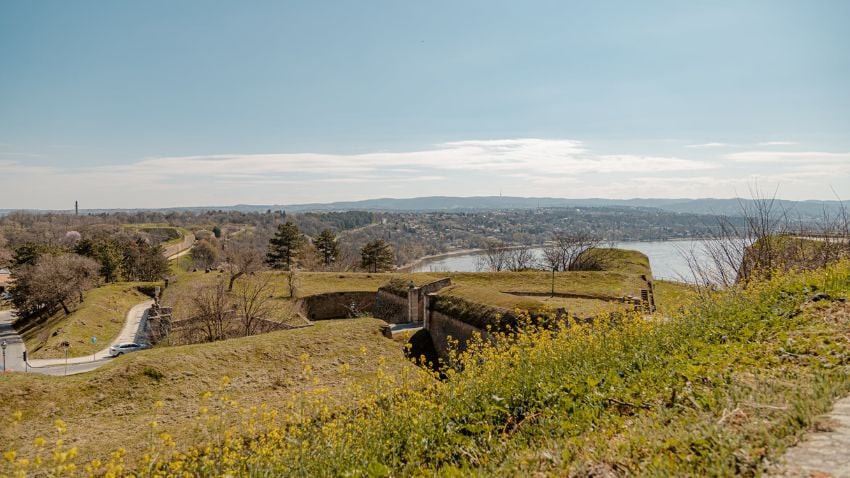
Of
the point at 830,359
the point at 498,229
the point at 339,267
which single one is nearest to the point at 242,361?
the point at 830,359

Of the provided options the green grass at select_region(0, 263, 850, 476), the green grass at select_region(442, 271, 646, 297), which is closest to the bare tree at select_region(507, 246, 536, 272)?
the green grass at select_region(442, 271, 646, 297)

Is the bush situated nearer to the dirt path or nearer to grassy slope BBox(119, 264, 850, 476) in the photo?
grassy slope BBox(119, 264, 850, 476)

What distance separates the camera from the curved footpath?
24531mm

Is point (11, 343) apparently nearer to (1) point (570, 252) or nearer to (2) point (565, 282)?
(2) point (565, 282)

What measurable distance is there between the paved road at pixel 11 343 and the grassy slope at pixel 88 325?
593mm

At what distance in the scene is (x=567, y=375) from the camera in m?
5.75

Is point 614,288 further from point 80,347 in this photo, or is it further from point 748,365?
point 80,347

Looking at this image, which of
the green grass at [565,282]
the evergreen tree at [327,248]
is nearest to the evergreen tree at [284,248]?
the evergreen tree at [327,248]

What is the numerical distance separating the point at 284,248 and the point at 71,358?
79.9ft

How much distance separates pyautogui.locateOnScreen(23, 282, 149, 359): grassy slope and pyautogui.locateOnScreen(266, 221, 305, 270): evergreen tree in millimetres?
13146

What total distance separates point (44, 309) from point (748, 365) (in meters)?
54.6

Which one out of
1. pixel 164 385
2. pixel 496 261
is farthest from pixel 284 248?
pixel 164 385

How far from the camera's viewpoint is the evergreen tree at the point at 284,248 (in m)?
49.6

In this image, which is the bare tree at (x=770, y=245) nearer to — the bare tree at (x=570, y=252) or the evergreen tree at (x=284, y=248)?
the bare tree at (x=570, y=252)
